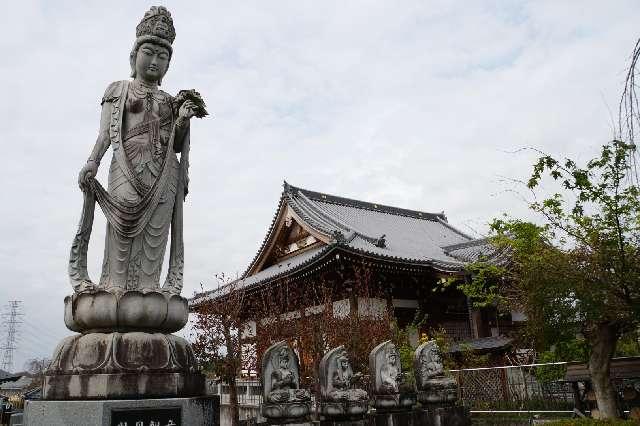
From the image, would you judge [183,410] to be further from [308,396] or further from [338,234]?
[338,234]

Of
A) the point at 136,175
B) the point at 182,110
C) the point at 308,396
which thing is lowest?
the point at 308,396

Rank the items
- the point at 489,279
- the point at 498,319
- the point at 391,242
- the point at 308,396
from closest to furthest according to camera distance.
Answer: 1. the point at 308,396
2. the point at 489,279
3. the point at 498,319
4. the point at 391,242

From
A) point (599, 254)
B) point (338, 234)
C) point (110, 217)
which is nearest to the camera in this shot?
point (110, 217)

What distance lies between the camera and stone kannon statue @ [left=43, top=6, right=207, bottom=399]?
4395 mm

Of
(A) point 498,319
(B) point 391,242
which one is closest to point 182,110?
(A) point 498,319

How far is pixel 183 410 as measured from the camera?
14.4 ft

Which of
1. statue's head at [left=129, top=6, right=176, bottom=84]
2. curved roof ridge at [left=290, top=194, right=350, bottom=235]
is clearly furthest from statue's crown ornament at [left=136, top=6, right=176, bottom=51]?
curved roof ridge at [left=290, top=194, right=350, bottom=235]

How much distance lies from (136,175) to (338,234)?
39.7 feet

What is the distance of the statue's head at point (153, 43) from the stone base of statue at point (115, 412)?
10.9 feet

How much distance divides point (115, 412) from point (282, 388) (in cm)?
235

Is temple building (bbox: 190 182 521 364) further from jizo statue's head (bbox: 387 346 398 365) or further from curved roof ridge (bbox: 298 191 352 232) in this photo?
jizo statue's head (bbox: 387 346 398 365)

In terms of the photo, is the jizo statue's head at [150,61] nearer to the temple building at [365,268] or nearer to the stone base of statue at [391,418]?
the stone base of statue at [391,418]

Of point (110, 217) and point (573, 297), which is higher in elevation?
point (110, 217)

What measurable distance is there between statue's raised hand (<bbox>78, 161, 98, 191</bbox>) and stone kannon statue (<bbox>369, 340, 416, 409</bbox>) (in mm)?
4795
